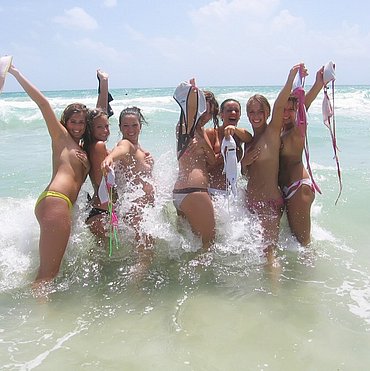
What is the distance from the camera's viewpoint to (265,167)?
479 centimetres

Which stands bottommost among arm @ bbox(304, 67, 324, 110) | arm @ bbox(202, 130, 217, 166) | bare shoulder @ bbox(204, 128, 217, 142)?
arm @ bbox(202, 130, 217, 166)

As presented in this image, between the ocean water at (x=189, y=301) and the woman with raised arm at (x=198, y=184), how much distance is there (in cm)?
27

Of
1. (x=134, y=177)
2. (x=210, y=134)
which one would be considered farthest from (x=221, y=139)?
(x=134, y=177)

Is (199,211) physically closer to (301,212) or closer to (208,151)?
(208,151)

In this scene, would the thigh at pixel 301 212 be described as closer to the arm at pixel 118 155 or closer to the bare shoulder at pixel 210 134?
the bare shoulder at pixel 210 134

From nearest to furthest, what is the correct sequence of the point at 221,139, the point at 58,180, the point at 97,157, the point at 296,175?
the point at 58,180, the point at 97,157, the point at 296,175, the point at 221,139

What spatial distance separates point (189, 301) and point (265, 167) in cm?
171

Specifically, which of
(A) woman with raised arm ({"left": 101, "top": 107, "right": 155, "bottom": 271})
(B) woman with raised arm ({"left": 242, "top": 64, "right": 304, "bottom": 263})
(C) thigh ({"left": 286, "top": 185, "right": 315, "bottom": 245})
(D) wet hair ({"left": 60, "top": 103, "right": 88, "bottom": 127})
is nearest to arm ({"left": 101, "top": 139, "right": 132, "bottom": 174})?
(A) woman with raised arm ({"left": 101, "top": 107, "right": 155, "bottom": 271})

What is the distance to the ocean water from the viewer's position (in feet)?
10.1

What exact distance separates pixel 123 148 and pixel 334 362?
2.80 metres

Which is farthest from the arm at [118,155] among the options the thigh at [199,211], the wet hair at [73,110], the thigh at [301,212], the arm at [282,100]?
the thigh at [301,212]

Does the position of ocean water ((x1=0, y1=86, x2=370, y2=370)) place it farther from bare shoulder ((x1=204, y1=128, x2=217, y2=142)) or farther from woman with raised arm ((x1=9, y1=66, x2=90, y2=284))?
bare shoulder ((x1=204, y1=128, x2=217, y2=142))

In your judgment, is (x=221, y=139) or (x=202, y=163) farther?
(x=221, y=139)

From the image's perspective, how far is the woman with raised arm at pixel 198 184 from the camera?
4633mm
